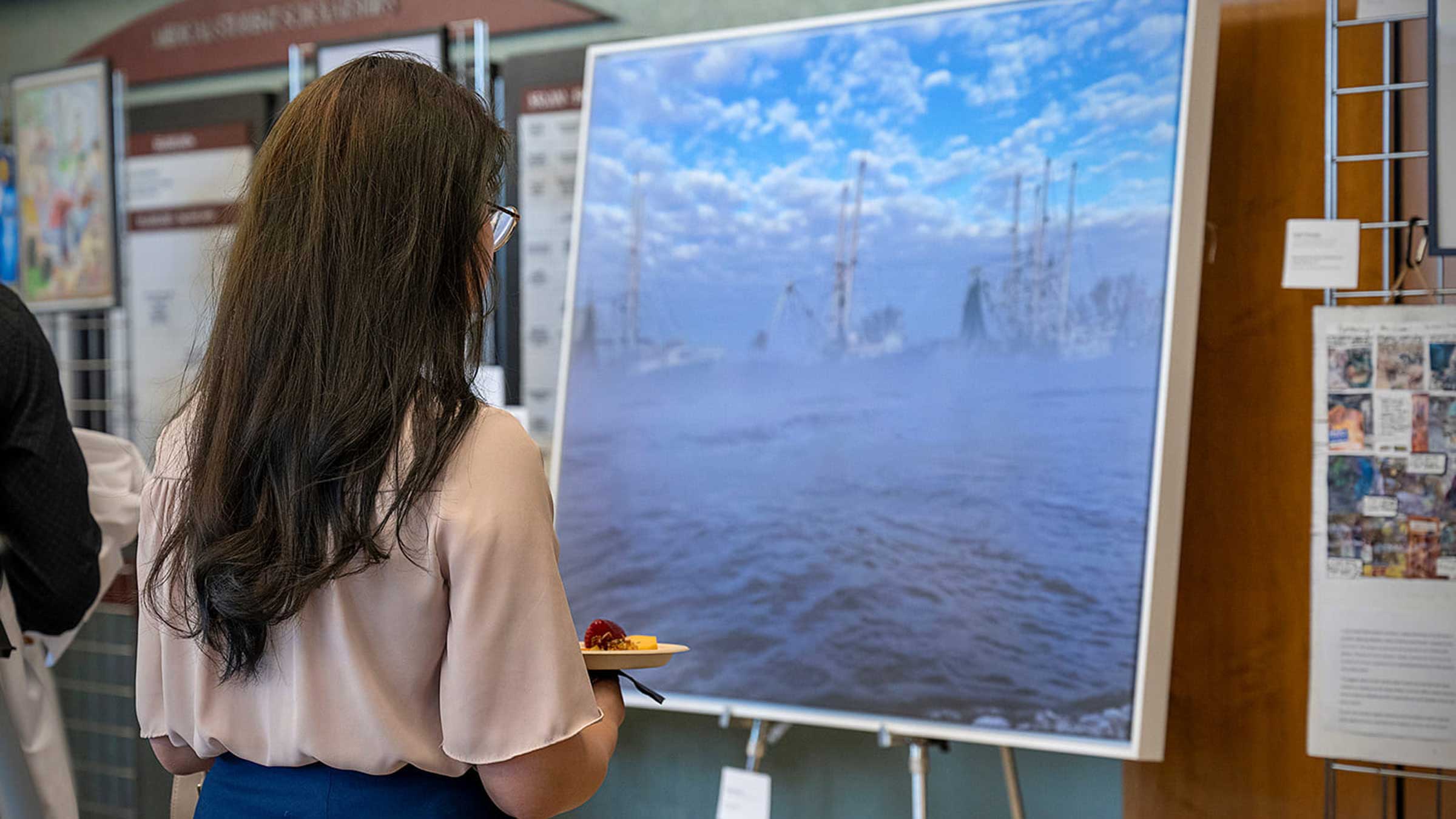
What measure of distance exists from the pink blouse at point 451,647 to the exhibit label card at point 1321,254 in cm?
153

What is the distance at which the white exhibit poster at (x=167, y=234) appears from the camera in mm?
3420

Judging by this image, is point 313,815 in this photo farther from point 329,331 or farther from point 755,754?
point 755,754

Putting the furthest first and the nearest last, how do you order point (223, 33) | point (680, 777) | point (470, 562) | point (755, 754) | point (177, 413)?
point (223, 33), point (680, 777), point (755, 754), point (177, 413), point (470, 562)

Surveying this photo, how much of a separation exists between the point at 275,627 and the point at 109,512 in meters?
1.47

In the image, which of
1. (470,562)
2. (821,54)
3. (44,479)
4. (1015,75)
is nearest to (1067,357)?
(1015,75)

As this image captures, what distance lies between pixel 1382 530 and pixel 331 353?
1747mm

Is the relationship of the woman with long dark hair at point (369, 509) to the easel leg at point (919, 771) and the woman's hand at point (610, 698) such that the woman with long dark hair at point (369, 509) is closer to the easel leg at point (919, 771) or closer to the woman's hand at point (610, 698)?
the woman's hand at point (610, 698)

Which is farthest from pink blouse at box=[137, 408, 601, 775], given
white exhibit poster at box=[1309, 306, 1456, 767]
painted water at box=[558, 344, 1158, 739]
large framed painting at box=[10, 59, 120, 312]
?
large framed painting at box=[10, 59, 120, 312]

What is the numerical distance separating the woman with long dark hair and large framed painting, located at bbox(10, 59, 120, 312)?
93.0 inches

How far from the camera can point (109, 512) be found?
7.51 ft

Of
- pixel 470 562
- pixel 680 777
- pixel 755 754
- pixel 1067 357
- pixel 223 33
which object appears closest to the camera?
pixel 470 562

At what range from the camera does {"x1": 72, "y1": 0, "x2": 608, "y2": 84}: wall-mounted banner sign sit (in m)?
3.12

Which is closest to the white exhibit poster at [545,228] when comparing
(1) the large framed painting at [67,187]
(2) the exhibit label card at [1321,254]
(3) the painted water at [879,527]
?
(3) the painted water at [879,527]

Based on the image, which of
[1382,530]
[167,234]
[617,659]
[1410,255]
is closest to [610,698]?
[617,659]
